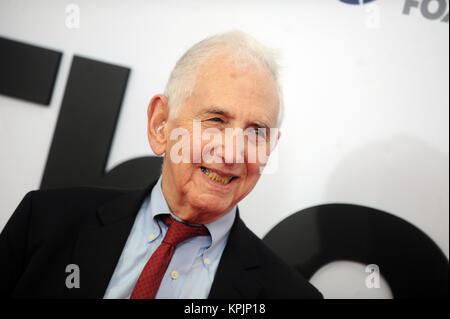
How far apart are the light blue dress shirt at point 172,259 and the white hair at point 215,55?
36cm

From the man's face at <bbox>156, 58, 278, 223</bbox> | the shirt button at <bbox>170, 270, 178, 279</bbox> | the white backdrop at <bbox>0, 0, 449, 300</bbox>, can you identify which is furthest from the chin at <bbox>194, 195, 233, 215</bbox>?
the white backdrop at <bbox>0, 0, 449, 300</bbox>

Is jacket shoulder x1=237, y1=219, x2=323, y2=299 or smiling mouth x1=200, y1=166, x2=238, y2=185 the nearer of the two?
smiling mouth x1=200, y1=166, x2=238, y2=185

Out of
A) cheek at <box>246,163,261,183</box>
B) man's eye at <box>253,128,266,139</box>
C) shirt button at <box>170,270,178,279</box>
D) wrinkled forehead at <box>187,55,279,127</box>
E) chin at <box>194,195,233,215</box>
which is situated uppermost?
wrinkled forehead at <box>187,55,279,127</box>

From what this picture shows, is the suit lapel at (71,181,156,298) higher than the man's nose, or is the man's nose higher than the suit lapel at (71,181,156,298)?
the man's nose

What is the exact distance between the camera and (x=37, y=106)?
1.52m

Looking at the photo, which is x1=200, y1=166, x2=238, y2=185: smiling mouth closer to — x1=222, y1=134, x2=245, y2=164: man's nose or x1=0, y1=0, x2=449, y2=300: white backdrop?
x1=222, y1=134, x2=245, y2=164: man's nose

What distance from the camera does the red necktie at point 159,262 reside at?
1089mm

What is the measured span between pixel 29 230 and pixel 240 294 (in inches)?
30.2

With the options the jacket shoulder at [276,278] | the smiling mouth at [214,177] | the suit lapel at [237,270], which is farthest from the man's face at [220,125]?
the jacket shoulder at [276,278]

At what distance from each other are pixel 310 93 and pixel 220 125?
1.93 ft

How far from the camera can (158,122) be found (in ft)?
4.06

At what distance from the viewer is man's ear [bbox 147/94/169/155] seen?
1219mm

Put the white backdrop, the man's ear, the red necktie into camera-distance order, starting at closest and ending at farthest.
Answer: the red necktie, the man's ear, the white backdrop

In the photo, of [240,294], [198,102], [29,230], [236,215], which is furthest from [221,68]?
[29,230]
